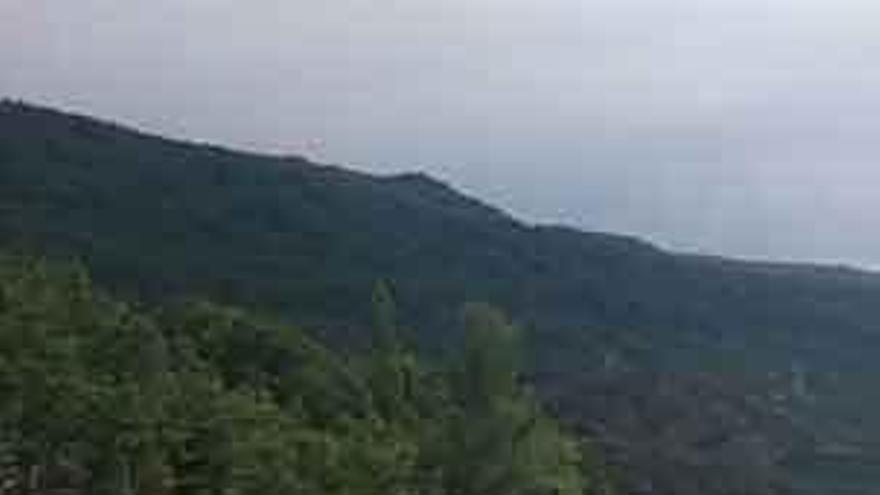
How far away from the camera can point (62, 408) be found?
53094 millimetres

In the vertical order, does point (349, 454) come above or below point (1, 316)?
below

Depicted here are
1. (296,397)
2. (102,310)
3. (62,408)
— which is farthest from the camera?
(296,397)

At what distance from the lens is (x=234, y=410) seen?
189 ft

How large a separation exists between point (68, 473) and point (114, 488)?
2558 mm

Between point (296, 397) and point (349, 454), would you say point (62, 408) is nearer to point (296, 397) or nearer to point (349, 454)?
point (349, 454)

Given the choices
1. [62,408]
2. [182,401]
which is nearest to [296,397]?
[182,401]

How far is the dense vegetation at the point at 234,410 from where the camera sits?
177ft

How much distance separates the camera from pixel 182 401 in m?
57.1

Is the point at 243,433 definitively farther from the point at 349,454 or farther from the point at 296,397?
the point at 296,397

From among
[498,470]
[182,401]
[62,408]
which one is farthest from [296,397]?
[62,408]

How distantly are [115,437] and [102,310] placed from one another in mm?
13445

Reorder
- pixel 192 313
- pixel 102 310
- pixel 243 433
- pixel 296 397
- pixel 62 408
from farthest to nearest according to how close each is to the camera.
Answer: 1. pixel 192 313
2. pixel 296 397
3. pixel 102 310
4. pixel 243 433
5. pixel 62 408

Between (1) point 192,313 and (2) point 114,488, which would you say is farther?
(1) point 192,313

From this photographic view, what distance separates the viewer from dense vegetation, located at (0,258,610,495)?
177 feet
